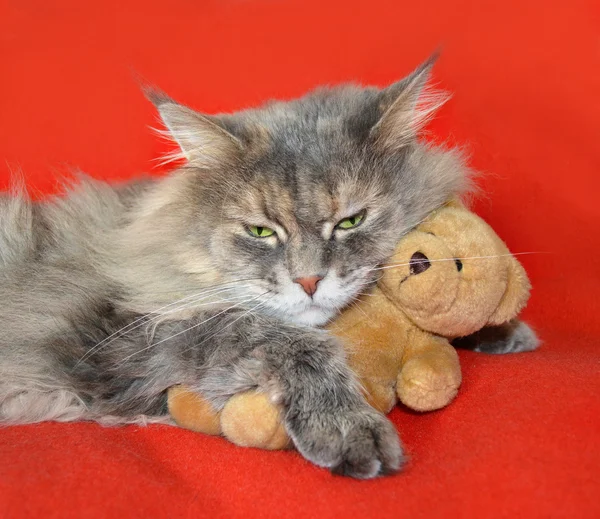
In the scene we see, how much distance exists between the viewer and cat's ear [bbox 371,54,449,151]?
5.58ft

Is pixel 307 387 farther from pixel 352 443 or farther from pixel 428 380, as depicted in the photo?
pixel 428 380

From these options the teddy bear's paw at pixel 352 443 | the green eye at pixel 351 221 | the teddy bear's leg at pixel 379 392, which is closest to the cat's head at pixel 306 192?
the green eye at pixel 351 221

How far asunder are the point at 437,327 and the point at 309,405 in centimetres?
40

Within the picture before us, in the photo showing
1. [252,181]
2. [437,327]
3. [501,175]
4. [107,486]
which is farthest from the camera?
[501,175]

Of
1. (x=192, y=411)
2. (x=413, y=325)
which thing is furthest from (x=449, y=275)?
(x=192, y=411)

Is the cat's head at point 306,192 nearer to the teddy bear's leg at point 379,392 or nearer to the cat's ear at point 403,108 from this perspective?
the cat's ear at point 403,108

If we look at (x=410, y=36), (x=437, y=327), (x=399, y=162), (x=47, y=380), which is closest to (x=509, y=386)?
(x=437, y=327)

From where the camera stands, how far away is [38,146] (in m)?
2.71

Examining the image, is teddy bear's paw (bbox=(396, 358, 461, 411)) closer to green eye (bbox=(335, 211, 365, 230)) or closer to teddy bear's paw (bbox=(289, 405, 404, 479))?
teddy bear's paw (bbox=(289, 405, 404, 479))

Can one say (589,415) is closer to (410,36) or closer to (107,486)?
(107,486)

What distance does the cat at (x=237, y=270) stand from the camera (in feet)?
5.31

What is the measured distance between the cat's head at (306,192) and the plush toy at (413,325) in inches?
2.8

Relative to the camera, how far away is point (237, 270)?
1.74 metres

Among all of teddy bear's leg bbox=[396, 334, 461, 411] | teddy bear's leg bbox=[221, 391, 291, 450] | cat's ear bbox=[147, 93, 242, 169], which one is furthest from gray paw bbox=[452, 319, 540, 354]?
cat's ear bbox=[147, 93, 242, 169]
